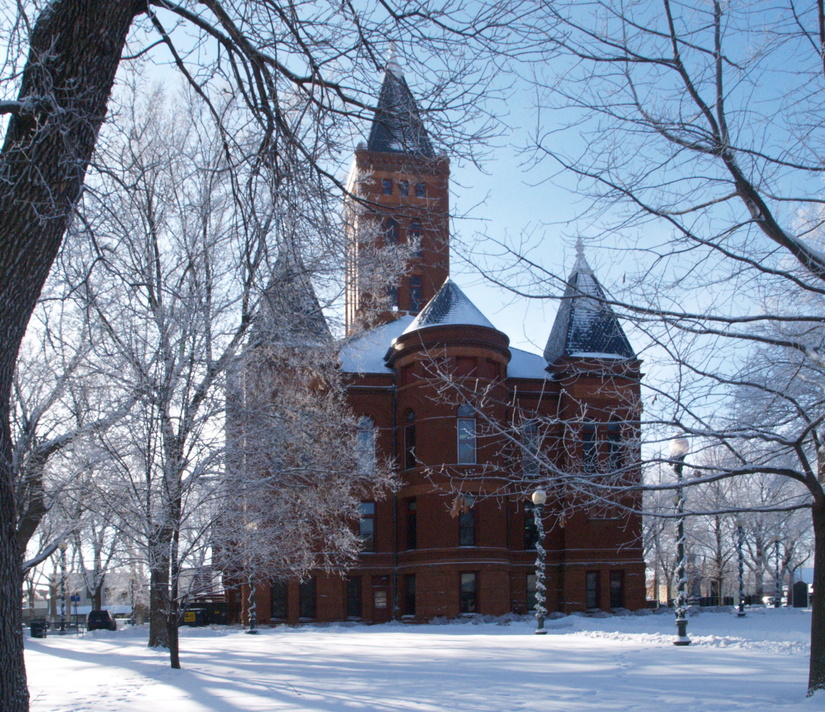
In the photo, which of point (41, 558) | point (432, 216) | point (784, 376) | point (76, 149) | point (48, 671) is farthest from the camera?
point (41, 558)

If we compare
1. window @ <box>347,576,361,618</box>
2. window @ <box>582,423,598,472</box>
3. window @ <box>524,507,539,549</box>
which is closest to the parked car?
window @ <box>347,576,361,618</box>

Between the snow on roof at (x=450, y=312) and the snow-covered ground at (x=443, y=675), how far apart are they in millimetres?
13867

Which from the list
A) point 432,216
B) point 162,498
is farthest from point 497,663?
point 432,216

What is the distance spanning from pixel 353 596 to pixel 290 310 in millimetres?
27041

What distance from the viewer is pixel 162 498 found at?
15.2 meters

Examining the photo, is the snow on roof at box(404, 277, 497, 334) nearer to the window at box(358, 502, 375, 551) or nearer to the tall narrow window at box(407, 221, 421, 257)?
the tall narrow window at box(407, 221, 421, 257)

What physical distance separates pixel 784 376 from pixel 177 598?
10.8m

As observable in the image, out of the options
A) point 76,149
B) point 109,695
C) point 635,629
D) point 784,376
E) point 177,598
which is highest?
point 76,149

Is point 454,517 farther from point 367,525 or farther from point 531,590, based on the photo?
point 531,590

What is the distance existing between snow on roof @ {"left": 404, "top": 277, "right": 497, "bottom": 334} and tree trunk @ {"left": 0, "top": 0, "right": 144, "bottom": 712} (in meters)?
26.9

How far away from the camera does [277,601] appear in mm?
33531

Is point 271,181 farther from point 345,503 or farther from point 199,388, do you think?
point 345,503

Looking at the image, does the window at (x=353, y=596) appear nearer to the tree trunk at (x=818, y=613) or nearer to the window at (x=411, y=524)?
the window at (x=411, y=524)

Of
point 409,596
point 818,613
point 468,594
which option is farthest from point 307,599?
point 818,613
